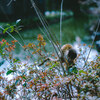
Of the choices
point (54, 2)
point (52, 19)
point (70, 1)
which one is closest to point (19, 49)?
point (52, 19)

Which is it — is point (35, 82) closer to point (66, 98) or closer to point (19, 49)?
point (66, 98)

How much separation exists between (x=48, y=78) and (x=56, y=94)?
1.56ft

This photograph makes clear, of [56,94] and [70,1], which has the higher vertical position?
[56,94]

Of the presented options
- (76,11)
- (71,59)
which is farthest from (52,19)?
(71,59)

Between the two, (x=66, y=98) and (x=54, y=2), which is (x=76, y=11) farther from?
(x=66, y=98)

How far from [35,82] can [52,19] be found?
63.2 feet

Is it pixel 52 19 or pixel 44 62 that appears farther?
pixel 52 19

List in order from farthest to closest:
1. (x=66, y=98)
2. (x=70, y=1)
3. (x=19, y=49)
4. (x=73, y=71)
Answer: (x=70, y=1) < (x=19, y=49) < (x=66, y=98) < (x=73, y=71)

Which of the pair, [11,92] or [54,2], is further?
[54,2]

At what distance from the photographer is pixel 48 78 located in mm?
2914

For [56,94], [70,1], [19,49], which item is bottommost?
[70,1]

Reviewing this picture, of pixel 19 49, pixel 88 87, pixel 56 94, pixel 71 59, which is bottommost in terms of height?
pixel 19 49

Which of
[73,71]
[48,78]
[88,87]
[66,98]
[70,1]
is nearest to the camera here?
[88,87]

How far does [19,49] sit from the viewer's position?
8195 mm
